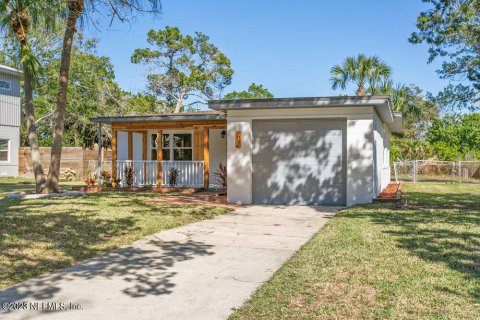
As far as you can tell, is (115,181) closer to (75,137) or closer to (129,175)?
(129,175)

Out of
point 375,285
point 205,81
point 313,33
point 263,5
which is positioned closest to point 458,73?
point 313,33

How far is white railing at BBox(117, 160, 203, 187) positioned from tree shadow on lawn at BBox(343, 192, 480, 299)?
757 cm

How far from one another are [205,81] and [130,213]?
1105 inches

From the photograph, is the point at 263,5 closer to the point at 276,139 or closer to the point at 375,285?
the point at 276,139

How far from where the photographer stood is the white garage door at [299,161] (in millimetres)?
11789

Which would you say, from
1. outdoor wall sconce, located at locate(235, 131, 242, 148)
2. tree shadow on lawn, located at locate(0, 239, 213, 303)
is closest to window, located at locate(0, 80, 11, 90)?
outdoor wall sconce, located at locate(235, 131, 242, 148)

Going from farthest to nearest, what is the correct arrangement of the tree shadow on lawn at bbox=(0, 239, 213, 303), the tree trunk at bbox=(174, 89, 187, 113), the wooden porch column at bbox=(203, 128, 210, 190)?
the tree trunk at bbox=(174, 89, 187, 113) < the wooden porch column at bbox=(203, 128, 210, 190) < the tree shadow on lawn at bbox=(0, 239, 213, 303)

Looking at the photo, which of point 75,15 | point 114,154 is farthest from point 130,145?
point 75,15

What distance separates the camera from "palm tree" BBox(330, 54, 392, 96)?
80.7 ft

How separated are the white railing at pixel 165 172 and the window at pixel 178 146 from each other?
1.17m

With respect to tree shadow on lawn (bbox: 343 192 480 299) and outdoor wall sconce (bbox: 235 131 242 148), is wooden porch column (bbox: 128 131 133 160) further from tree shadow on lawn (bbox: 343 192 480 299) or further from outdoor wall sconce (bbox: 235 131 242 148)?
tree shadow on lawn (bbox: 343 192 480 299)

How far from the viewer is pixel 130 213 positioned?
9445mm

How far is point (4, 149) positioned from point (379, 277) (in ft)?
83.8

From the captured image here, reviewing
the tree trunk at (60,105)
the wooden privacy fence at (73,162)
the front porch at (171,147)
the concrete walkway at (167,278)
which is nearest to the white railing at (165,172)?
the front porch at (171,147)
